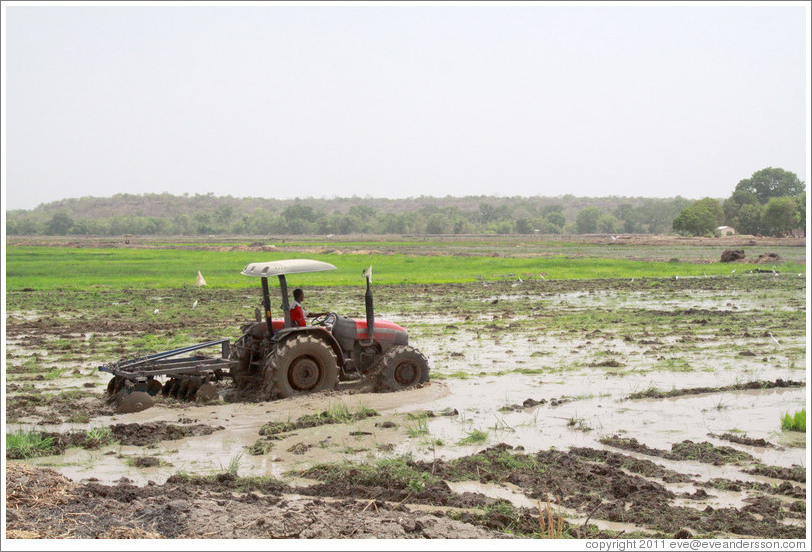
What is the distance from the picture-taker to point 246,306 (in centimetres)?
2750

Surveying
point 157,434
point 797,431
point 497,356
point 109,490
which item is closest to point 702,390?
point 797,431

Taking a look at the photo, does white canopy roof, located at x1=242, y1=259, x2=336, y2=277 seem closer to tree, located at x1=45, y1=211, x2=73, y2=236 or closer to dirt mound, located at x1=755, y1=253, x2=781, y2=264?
dirt mound, located at x1=755, y1=253, x2=781, y2=264

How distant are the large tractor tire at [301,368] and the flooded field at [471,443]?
23 centimetres

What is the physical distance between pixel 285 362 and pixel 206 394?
1256 millimetres

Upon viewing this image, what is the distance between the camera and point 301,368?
11.6m

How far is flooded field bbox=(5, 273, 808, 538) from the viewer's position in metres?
6.80

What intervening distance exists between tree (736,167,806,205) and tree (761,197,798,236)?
24755mm

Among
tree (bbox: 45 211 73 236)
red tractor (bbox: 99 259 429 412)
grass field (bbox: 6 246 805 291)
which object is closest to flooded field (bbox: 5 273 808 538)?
red tractor (bbox: 99 259 429 412)

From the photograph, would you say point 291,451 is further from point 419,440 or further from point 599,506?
point 599,506

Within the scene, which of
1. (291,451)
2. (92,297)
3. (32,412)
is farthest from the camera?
(92,297)

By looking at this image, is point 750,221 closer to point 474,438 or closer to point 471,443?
point 474,438

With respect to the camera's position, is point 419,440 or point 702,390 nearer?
point 419,440

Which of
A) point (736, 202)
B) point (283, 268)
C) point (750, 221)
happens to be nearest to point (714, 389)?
point (283, 268)

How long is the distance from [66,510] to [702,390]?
9729mm
